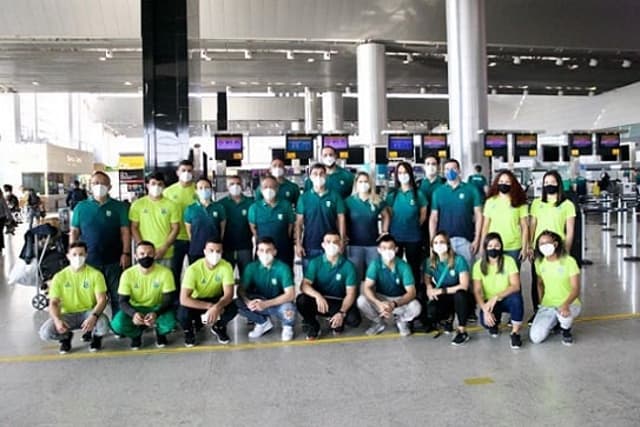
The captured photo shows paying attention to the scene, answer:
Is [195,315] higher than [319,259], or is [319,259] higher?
[319,259]

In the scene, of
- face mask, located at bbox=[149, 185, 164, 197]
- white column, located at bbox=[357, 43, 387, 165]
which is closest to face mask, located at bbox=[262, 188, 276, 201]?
face mask, located at bbox=[149, 185, 164, 197]

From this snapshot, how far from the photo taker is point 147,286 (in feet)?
17.2

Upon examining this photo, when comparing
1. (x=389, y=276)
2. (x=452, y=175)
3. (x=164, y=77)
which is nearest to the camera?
(x=389, y=276)

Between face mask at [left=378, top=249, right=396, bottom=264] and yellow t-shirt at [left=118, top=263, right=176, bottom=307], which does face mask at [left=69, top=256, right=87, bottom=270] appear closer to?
yellow t-shirt at [left=118, top=263, right=176, bottom=307]

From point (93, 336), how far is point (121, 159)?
2673 centimetres

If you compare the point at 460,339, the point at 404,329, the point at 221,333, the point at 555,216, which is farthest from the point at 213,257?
the point at 555,216

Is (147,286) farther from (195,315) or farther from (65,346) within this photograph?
(65,346)

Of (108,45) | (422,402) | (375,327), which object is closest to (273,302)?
(375,327)

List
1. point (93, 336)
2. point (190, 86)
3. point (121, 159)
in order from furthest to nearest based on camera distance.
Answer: point (121, 159) < point (190, 86) < point (93, 336)

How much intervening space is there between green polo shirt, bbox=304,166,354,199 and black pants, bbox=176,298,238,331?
179 centimetres

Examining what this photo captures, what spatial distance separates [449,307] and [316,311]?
4.13 ft

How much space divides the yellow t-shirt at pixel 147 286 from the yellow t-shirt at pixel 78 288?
0.23 metres

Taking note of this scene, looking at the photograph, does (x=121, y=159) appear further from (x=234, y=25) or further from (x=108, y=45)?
(x=234, y=25)

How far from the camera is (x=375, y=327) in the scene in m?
5.61
